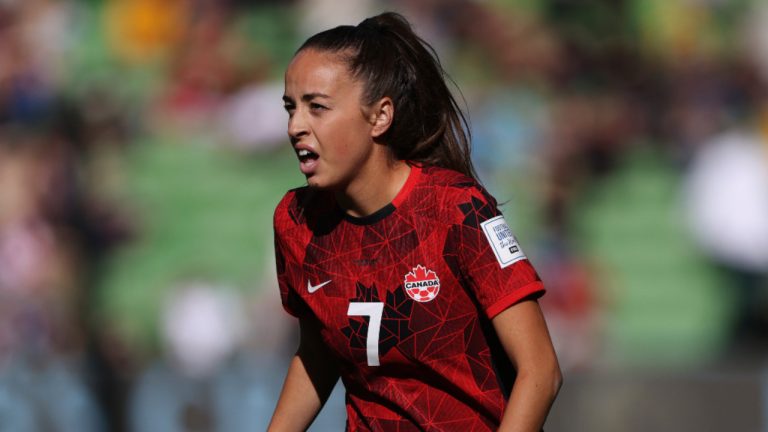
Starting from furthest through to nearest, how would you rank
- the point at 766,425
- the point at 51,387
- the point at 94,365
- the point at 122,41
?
the point at 122,41
the point at 94,365
the point at 51,387
the point at 766,425

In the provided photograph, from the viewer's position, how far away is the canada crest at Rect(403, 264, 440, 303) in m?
3.25

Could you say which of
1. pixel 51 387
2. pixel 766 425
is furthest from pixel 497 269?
pixel 51 387

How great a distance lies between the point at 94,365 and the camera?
359 inches

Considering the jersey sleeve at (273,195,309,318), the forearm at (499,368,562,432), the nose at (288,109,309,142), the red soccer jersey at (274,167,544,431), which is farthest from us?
the jersey sleeve at (273,195,309,318)

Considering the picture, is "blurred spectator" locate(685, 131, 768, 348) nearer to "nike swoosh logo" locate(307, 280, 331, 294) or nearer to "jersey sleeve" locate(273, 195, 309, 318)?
"jersey sleeve" locate(273, 195, 309, 318)

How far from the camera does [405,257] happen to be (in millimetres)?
3293

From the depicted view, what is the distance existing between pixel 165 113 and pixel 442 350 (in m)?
7.46

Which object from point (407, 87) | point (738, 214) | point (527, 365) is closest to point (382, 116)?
point (407, 87)

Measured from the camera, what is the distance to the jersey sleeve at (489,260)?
3141 mm

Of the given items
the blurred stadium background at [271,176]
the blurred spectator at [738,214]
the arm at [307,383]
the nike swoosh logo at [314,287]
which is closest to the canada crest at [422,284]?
the nike swoosh logo at [314,287]

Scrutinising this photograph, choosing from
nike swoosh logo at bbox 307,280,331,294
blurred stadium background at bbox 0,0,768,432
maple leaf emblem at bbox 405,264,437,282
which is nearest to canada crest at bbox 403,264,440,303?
maple leaf emblem at bbox 405,264,437,282

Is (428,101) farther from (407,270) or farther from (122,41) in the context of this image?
(122,41)

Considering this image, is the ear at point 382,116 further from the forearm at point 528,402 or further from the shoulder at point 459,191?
the forearm at point 528,402

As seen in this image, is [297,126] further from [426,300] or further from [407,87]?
[426,300]
